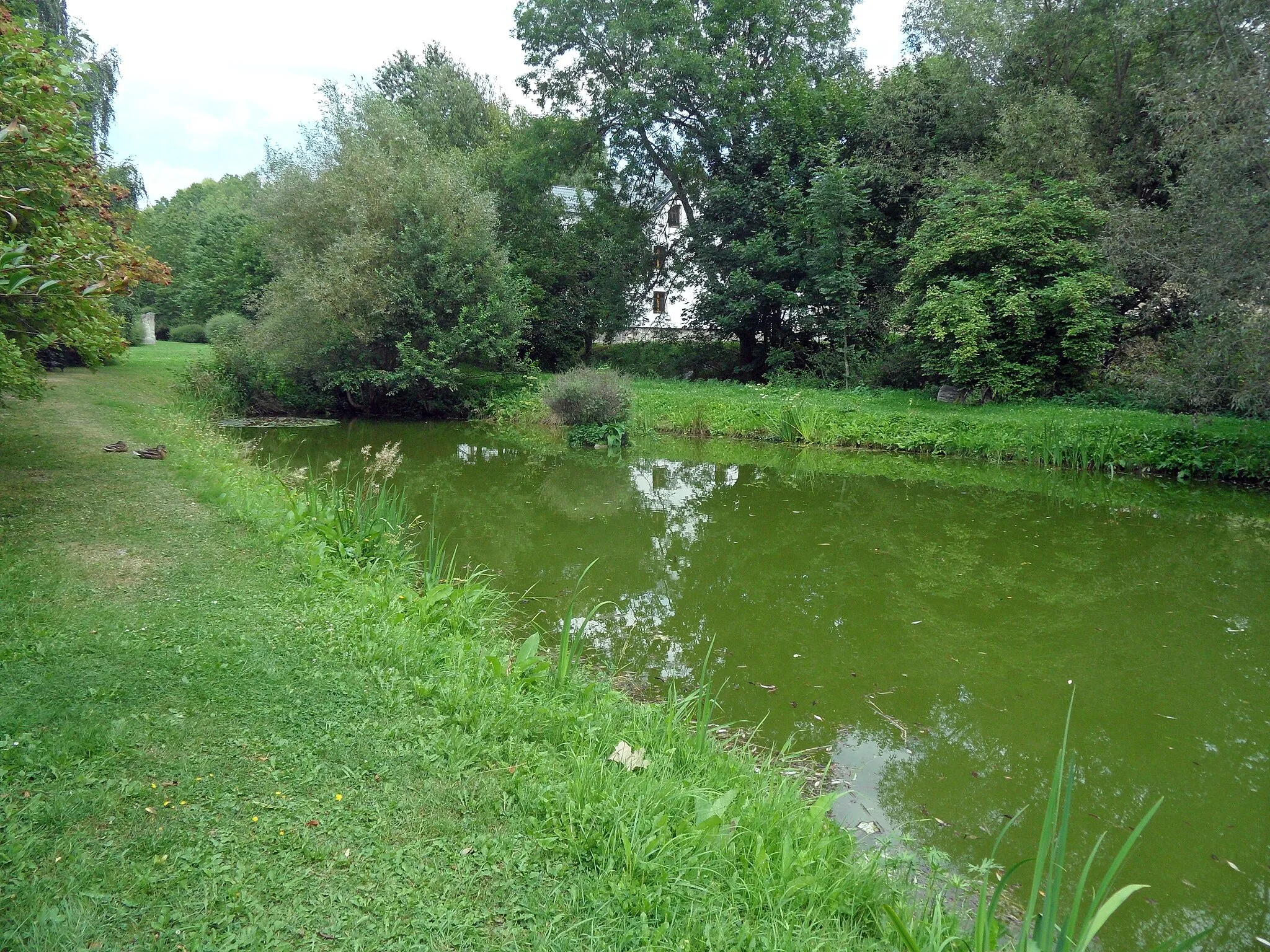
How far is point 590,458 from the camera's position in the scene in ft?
48.0

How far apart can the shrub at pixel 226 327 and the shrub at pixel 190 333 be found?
5.86m

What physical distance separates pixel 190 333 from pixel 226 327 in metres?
10.1

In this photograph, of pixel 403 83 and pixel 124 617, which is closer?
pixel 124 617

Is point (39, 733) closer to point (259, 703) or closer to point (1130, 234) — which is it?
point (259, 703)

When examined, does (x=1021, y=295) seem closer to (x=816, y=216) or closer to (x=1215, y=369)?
(x=1215, y=369)

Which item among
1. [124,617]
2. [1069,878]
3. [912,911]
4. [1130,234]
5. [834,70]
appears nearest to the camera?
[912,911]

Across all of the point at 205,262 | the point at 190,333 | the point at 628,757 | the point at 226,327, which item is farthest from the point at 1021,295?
the point at 205,262

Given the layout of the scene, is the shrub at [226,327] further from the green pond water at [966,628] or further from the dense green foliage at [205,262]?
the green pond water at [966,628]

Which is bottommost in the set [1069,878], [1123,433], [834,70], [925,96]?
[1069,878]

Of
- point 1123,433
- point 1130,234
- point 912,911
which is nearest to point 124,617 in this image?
point 912,911

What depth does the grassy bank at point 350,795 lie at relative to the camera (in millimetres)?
2365

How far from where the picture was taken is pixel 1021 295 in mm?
15070

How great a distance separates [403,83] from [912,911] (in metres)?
42.1

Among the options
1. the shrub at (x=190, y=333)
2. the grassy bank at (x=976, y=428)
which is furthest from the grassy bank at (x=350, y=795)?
the shrub at (x=190, y=333)
